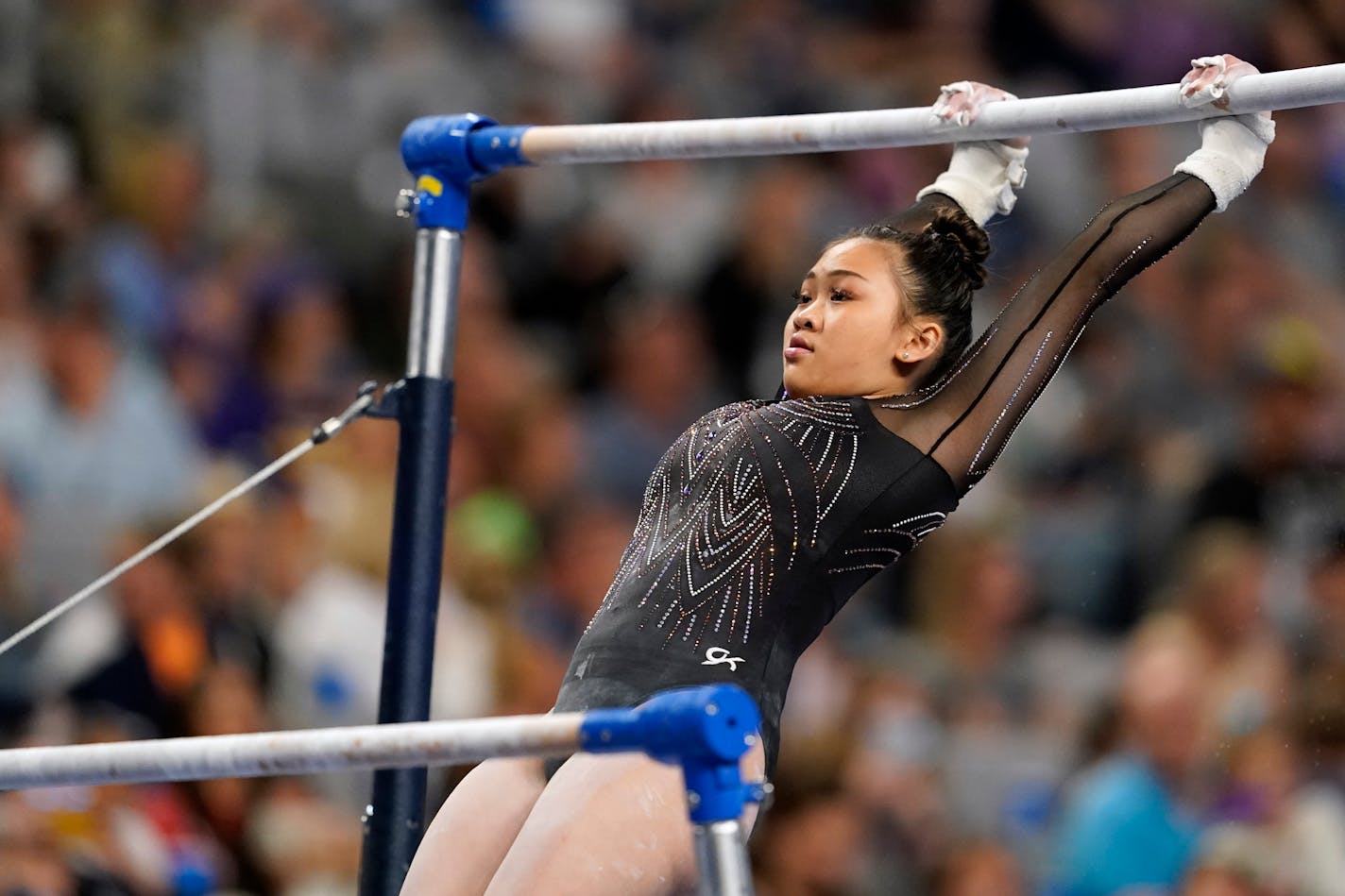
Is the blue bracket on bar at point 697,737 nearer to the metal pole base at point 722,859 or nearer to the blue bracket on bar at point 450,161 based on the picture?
the metal pole base at point 722,859

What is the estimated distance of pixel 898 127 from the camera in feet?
9.45

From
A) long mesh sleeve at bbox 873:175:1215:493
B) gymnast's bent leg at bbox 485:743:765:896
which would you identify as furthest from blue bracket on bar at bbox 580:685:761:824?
long mesh sleeve at bbox 873:175:1215:493

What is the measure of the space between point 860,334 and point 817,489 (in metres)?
0.30

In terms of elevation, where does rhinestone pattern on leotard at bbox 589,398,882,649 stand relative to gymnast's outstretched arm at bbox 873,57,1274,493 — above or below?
below

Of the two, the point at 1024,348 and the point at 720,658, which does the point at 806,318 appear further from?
the point at 720,658

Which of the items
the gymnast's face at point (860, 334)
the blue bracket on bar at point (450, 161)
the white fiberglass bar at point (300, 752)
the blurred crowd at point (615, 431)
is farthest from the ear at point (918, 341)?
the blurred crowd at point (615, 431)

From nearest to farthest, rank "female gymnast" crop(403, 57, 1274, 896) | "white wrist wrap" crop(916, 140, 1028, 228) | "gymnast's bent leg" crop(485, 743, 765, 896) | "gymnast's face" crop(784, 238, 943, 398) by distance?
1. "gymnast's bent leg" crop(485, 743, 765, 896)
2. "female gymnast" crop(403, 57, 1274, 896)
3. "gymnast's face" crop(784, 238, 943, 398)
4. "white wrist wrap" crop(916, 140, 1028, 228)

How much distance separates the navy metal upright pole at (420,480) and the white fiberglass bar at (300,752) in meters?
0.75

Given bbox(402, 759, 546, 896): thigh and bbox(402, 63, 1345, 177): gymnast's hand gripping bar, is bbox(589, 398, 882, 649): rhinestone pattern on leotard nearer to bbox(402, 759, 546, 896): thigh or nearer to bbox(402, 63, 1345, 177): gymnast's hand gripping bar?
bbox(402, 759, 546, 896): thigh

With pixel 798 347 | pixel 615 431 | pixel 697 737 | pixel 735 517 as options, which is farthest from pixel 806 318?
pixel 615 431

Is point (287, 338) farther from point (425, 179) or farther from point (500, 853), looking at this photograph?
point (500, 853)

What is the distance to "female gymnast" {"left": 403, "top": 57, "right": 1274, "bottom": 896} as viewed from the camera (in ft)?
8.69

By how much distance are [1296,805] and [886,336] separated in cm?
281

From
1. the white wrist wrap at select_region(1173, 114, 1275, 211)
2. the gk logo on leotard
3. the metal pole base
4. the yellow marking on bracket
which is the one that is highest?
the yellow marking on bracket
